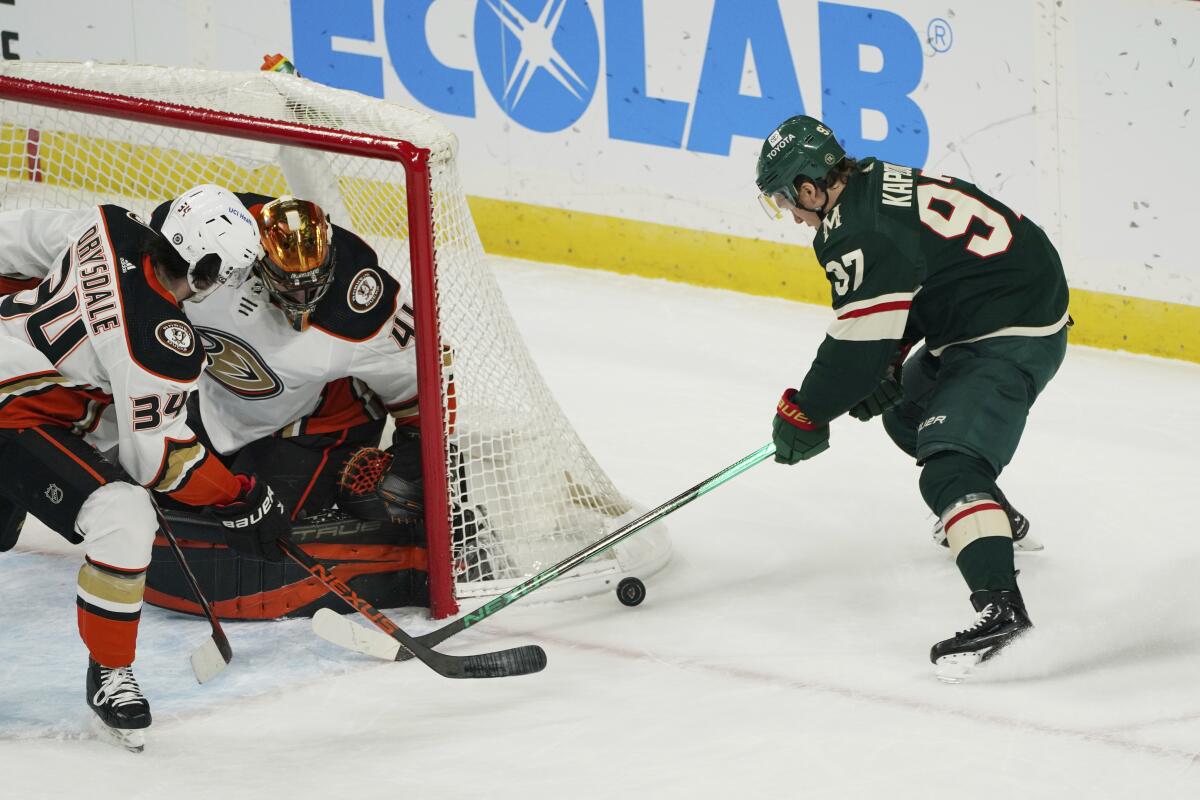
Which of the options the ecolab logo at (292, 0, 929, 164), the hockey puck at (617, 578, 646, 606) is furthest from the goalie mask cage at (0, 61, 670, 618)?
the ecolab logo at (292, 0, 929, 164)

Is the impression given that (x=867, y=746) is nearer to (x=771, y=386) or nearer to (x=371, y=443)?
(x=371, y=443)

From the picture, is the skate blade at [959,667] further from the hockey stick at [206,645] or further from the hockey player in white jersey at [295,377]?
the hockey stick at [206,645]

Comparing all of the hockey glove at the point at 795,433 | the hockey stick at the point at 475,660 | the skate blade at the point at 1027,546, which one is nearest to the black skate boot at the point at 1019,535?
the skate blade at the point at 1027,546

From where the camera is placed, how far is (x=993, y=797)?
2.61m

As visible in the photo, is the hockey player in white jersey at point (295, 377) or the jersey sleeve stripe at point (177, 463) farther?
the hockey player in white jersey at point (295, 377)

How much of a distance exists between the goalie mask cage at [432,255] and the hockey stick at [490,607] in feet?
0.38

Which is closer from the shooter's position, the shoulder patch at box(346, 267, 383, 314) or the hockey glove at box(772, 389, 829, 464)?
the hockey glove at box(772, 389, 829, 464)

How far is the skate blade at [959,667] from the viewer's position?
3.01m

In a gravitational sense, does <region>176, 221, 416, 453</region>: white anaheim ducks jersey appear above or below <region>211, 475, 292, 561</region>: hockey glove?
above

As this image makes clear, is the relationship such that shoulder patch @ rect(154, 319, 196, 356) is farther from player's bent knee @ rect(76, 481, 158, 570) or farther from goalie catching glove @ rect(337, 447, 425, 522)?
goalie catching glove @ rect(337, 447, 425, 522)

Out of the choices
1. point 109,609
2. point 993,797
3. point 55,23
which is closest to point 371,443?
point 109,609

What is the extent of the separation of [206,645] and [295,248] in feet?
2.59

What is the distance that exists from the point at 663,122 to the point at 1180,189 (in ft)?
5.71

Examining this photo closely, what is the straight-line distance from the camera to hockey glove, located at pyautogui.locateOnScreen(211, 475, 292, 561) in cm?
307
